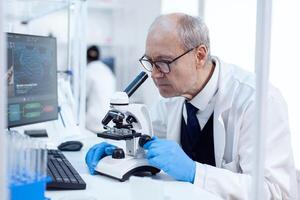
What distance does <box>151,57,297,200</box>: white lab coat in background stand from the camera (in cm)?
112

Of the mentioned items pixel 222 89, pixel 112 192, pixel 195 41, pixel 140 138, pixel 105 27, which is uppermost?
pixel 105 27

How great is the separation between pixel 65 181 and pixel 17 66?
58cm

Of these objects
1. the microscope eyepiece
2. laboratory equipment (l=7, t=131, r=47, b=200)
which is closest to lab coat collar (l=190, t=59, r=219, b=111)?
the microscope eyepiece

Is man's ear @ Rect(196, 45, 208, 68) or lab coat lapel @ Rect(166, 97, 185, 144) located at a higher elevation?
man's ear @ Rect(196, 45, 208, 68)

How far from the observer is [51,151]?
1.27m

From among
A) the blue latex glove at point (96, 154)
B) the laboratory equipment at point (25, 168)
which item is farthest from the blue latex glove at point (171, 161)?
the laboratory equipment at point (25, 168)

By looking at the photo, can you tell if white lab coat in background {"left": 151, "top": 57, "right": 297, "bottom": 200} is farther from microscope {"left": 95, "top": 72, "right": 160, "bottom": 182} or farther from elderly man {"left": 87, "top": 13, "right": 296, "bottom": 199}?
microscope {"left": 95, "top": 72, "right": 160, "bottom": 182}

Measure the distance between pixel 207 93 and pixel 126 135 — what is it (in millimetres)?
490

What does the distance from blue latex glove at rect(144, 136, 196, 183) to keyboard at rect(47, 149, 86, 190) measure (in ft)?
0.74

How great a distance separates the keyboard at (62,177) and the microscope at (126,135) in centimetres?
10

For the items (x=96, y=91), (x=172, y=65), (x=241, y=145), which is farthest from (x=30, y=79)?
(x=96, y=91)

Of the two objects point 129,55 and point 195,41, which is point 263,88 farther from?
point 129,55

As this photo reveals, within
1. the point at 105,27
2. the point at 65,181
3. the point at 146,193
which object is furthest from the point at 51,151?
the point at 105,27

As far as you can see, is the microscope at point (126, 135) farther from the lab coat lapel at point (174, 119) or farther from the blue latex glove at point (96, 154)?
the lab coat lapel at point (174, 119)
